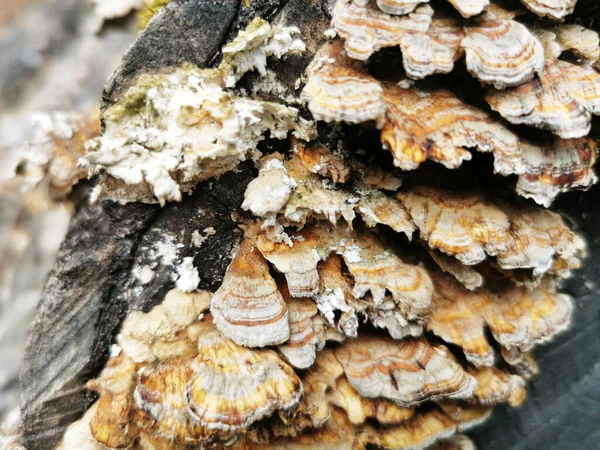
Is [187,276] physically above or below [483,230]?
below

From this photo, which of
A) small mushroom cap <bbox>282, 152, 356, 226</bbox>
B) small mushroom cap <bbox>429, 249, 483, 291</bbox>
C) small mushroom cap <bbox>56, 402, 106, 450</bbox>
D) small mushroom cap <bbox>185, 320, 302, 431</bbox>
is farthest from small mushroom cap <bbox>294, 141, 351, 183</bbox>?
small mushroom cap <bbox>56, 402, 106, 450</bbox>

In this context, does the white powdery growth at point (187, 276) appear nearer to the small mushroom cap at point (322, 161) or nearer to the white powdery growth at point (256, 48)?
the small mushroom cap at point (322, 161)

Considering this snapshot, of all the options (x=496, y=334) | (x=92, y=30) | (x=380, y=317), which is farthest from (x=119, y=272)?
(x=92, y=30)

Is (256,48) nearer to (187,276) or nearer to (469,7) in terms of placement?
(469,7)

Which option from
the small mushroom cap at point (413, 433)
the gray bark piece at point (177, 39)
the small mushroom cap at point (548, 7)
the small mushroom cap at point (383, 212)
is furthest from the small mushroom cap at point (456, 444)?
the gray bark piece at point (177, 39)

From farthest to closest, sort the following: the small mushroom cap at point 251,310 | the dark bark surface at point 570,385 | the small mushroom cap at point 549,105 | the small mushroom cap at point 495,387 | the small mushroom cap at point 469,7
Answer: the dark bark surface at point 570,385, the small mushroom cap at point 495,387, the small mushroom cap at point 251,310, the small mushroom cap at point 549,105, the small mushroom cap at point 469,7

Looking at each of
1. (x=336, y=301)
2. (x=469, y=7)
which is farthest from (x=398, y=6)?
(x=336, y=301)

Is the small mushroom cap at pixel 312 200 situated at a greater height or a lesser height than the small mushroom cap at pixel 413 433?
greater
